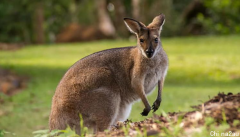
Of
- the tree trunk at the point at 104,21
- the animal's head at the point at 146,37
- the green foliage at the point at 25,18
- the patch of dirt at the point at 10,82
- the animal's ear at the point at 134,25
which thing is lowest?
the animal's head at the point at 146,37

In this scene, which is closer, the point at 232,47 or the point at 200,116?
the point at 200,116

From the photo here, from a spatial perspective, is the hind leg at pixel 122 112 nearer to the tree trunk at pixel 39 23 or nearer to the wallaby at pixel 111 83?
the wallaby at pixel 111 83

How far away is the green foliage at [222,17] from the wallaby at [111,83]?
18823 millimetres

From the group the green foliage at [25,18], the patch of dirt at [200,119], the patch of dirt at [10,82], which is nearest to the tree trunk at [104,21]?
the green foliage at [25,18]

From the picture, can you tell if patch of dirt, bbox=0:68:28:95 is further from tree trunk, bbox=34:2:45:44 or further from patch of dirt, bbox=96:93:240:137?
tree trunk, bbox=34:2:45:44

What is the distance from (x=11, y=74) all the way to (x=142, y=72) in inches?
340

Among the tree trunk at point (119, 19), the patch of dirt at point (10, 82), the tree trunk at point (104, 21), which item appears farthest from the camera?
the tree trunk at point (119, 19)

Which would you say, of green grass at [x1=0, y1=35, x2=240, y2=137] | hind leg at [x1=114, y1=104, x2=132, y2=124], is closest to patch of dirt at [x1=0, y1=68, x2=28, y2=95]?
green grass at [x1=0, y1=35, x2=240, y2=137]

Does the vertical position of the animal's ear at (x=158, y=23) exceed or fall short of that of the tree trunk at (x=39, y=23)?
it falls short

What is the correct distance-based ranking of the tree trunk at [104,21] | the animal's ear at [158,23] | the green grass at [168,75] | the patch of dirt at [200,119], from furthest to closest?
the tree trunk at [104,21], the green grass at [168,75], the animal's ear at [158,23], the patch of dirt at [200,119]

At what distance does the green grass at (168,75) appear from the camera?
31.3 feet

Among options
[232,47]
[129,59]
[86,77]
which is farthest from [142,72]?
[232,47]

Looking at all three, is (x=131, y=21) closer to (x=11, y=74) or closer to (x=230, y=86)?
(x=230, y=86)

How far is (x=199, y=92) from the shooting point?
453 inches
